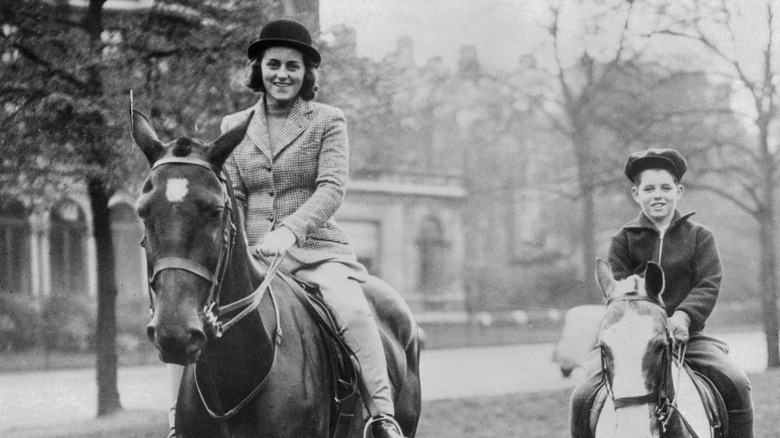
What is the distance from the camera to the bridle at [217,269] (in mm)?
3447

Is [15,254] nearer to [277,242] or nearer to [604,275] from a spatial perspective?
Answer: [277,242]

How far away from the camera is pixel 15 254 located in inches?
843

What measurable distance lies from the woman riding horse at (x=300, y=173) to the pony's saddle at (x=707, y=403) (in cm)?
116

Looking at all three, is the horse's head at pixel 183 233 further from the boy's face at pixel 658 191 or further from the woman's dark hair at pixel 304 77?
the boy's face at pixel 658 191

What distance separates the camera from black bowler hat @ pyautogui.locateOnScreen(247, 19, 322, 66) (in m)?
4.87

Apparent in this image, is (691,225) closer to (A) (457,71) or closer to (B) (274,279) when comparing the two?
(B) (274,279)

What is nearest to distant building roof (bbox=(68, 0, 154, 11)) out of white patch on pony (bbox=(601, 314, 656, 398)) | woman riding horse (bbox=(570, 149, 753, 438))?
woman riding horse (bbox=(570, 149, 753, 438))

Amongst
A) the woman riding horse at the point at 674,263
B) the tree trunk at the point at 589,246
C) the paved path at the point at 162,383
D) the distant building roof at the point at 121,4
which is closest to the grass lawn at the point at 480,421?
the paved path at the point at 162,383

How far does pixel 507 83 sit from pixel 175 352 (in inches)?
636

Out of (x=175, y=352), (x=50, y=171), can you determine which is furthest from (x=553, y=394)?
(x=175, y=352)

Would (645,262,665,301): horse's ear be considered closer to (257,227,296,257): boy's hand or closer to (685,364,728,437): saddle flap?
(685,364,728,437): saddle flap

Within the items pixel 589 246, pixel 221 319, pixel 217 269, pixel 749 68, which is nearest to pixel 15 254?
pixel 589 246

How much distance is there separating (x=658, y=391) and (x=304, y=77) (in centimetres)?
255

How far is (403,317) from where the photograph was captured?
5836 millimetres
